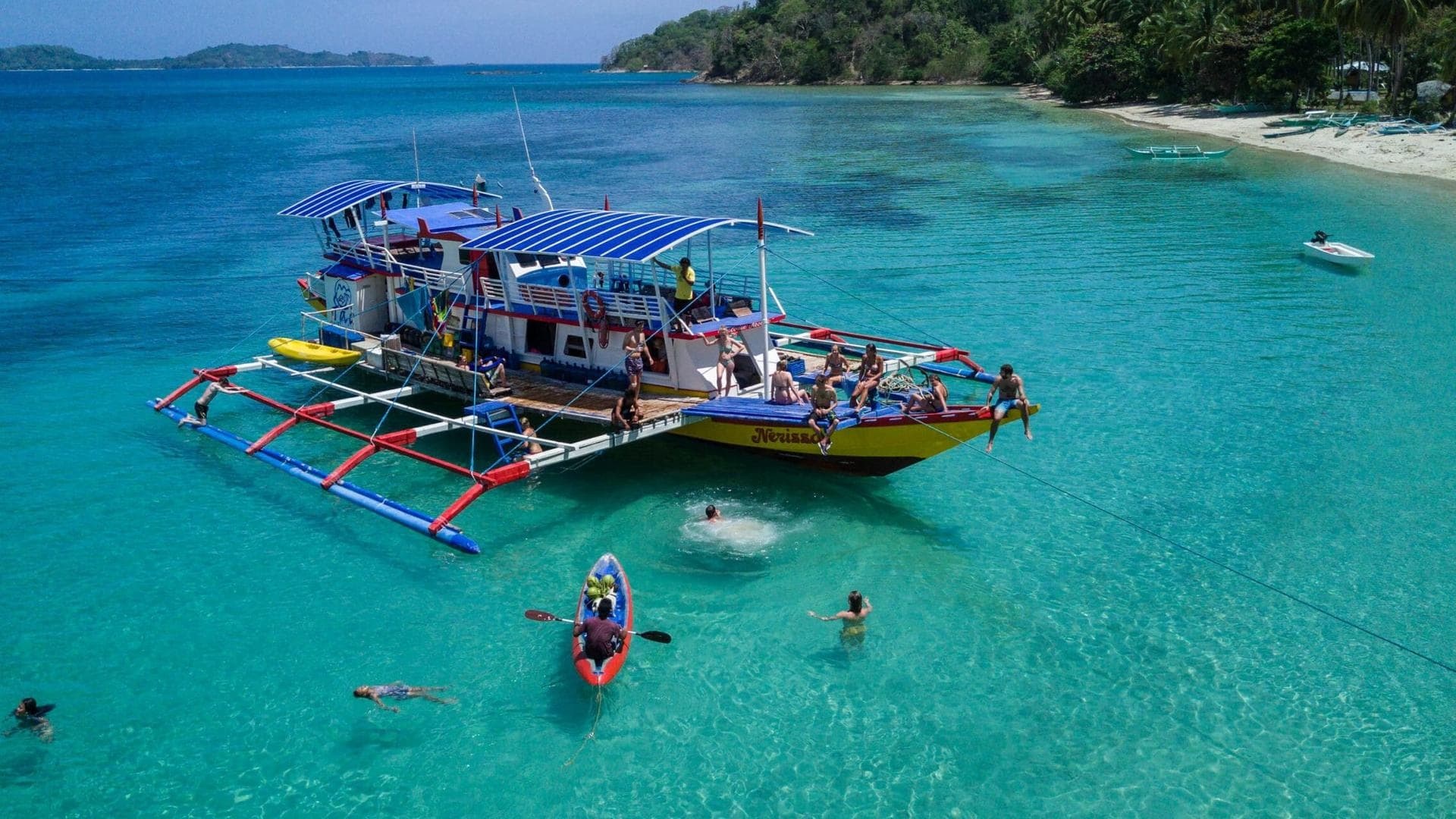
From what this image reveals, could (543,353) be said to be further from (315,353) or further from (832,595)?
(832,595)

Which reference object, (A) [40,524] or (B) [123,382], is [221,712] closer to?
(A) [40,524]

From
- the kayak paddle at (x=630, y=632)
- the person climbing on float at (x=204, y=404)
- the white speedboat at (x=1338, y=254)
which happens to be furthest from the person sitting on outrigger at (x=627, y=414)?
the white speedboat at (x=1338, y=254)

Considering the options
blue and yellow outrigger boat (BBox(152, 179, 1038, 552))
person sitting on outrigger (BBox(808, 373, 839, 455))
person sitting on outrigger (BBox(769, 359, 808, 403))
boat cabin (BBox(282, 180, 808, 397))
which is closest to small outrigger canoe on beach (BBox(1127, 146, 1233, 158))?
blue and yellow outrigger boat (BBox(152, 179, 1038, 552))

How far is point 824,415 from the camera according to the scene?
18609 mm

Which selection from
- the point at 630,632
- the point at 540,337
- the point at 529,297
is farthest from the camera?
the point at 540,337

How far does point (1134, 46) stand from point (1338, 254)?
79.0 m

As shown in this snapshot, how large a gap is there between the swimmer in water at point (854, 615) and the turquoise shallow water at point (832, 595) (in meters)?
0.51

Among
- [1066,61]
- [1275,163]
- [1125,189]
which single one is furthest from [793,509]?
[1066,61]

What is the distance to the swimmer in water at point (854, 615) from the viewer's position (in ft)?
50.6

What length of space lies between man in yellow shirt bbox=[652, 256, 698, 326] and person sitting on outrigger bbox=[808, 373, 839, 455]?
3516mm

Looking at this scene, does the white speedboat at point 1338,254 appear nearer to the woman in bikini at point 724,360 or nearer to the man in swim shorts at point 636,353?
the woman in bikini at point 724,360

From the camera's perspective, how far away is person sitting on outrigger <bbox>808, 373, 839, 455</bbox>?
60.8 ft

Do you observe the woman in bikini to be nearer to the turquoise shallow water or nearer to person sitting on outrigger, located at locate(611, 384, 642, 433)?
the turquoise shallow water

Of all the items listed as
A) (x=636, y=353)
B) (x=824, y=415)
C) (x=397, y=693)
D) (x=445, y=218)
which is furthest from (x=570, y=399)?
(x=397, y=693)
